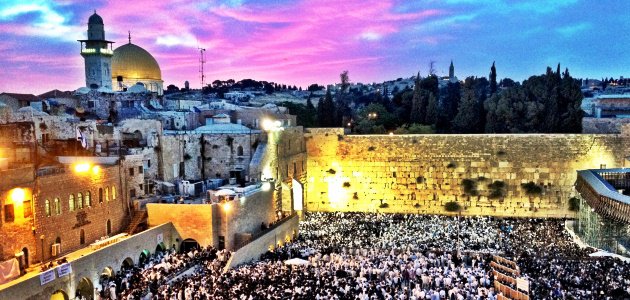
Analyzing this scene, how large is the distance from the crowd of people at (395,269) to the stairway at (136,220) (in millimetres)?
2767

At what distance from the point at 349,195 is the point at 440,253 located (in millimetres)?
12432

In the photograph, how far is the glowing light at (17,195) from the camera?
16.6m

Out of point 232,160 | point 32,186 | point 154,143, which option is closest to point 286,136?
point 232,160

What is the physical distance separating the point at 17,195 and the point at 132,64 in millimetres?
24378

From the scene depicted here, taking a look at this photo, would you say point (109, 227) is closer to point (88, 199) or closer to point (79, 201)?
point (88, 199)

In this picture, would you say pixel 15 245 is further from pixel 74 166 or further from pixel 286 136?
pixel 286 136

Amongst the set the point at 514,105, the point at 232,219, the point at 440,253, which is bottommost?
the point at 440,253

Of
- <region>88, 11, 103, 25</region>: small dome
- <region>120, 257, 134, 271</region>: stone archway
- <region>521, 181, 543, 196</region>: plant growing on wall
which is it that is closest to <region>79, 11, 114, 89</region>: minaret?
<region>88, 11, 103, 25</region>: small dome

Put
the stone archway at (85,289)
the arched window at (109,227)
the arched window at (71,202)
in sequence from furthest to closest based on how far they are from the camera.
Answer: the arched window at (109,227)
the arched window at (71,202)
the stone archway at (85,289)

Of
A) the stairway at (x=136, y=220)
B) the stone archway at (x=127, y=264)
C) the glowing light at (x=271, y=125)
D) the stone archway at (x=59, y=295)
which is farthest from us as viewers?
the glowing light at (x=271, y=125)

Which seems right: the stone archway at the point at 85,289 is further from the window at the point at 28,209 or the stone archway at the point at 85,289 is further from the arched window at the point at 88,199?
the arched window at the point at 88,199

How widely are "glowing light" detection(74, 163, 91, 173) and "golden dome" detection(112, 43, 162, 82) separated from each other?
20613 mm

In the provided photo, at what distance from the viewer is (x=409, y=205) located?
33.8m

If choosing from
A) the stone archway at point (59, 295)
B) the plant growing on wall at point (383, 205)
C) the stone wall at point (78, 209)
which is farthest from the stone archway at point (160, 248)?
the plant growing on wall at point (383, 205)
